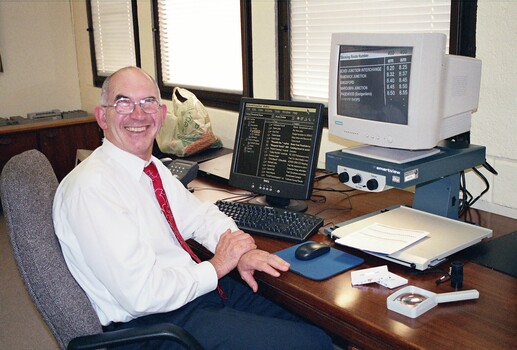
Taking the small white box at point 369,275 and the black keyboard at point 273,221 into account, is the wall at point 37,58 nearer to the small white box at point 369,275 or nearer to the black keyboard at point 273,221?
the black keyboard at point 273,221

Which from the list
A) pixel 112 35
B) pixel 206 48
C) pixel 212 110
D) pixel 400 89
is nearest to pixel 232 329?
pixel 400 89

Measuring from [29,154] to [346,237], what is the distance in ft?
3.23

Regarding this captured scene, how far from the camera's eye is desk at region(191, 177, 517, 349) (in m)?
1.09

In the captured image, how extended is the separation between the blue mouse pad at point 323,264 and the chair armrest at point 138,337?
0.34 m

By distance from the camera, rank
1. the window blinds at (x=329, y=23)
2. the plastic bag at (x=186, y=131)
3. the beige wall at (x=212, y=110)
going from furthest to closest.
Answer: the plastic bag at (x=186, y=131)
the window blinds at (x=329, y=23)
the beige wall at (x=212, y=110)

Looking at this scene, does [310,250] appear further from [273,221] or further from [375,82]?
[375,82]

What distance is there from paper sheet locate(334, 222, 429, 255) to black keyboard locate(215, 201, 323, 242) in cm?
12

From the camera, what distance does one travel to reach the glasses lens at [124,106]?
1.64m

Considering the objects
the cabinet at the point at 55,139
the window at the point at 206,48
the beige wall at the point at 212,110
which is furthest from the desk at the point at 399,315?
the cabinet at the point at 55,139

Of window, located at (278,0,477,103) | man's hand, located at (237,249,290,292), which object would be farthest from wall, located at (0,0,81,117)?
man's hand, located at (237,249,290,292)

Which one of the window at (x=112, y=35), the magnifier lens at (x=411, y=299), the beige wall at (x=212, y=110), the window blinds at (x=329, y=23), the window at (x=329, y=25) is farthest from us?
the window at (x=112, y=35)

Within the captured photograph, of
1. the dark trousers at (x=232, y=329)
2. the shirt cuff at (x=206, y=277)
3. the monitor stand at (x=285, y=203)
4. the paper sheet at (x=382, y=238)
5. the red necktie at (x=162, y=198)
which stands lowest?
the dark trousers at (x=232, y=329)

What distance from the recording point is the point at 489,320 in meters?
1.15

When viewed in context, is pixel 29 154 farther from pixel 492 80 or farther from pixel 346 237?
pixel 492 80
